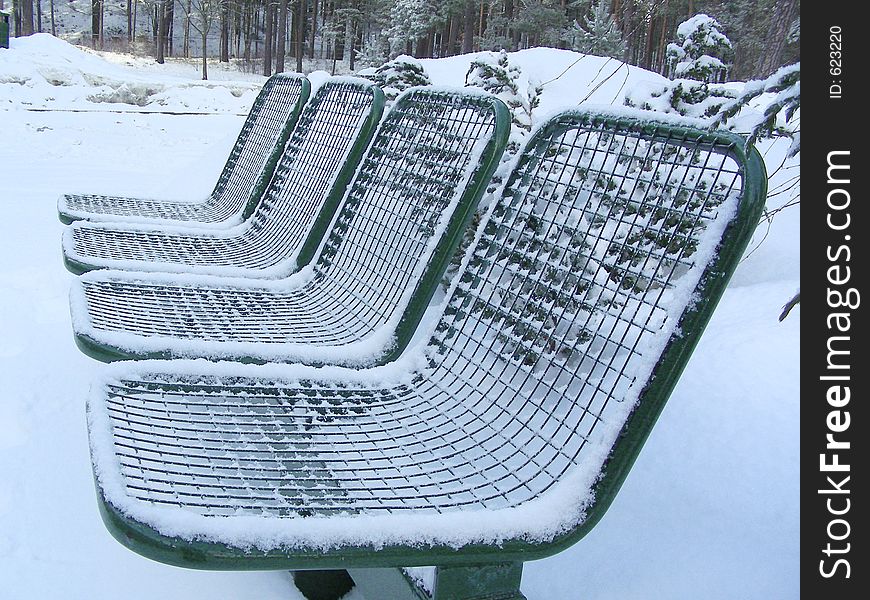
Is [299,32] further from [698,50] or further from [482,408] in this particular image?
[482,408]

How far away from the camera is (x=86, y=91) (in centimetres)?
1736

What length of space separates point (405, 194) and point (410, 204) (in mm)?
69

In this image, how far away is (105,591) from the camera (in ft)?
6.09

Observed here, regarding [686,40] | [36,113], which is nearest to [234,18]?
[36,113]

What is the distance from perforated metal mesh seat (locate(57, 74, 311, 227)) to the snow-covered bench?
192 cm

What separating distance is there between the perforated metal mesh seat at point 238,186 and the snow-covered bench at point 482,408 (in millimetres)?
1917

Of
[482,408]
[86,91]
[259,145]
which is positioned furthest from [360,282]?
[86,91]

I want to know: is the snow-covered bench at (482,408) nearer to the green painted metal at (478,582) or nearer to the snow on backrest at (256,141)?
the green painted metal at (478,582)

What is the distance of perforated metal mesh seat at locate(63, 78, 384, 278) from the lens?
9.38ft

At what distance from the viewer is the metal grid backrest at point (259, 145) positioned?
3730 millimetres

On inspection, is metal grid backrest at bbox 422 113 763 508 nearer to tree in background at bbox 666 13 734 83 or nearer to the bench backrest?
the bench backrest

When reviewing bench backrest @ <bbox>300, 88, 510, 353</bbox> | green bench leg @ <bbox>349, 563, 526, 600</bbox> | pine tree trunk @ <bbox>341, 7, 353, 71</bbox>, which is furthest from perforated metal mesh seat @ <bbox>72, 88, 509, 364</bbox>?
pine tree trunk @ <bbox>341, 7, 353, 71</bbox>

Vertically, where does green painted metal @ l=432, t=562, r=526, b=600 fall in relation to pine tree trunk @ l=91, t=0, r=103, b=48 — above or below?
below

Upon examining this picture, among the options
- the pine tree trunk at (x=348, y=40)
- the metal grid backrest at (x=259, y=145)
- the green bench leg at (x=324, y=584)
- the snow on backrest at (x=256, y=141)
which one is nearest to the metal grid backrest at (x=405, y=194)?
the green bench leg at (x=324, y=584)
